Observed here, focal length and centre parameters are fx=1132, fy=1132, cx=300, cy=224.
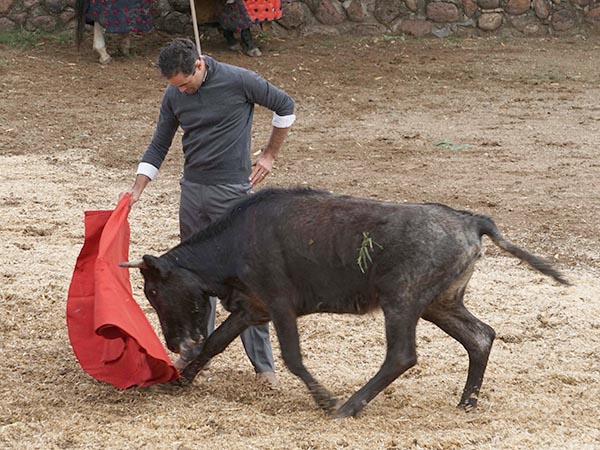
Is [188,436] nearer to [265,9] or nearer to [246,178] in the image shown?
[246,178]

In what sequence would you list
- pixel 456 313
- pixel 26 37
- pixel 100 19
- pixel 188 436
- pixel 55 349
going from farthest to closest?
pixel 26 37
pixel 100 19
pixel 55 349
pixel 456 313
pixel 188 436

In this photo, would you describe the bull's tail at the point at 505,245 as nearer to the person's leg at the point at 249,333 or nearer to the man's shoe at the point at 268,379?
the person's leg at the point at 249,333

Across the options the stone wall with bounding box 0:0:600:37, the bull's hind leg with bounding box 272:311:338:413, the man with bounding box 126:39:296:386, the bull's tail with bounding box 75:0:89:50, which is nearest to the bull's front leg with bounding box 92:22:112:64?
the bull's tail with bounding box 75:0:89:50

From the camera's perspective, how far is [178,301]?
530 cm

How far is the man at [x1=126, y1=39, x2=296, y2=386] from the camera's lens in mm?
5367

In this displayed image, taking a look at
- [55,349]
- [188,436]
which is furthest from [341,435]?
[55,349]

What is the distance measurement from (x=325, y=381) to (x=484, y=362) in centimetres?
85

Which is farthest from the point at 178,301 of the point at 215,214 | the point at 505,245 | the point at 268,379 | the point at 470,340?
the point at 505,245

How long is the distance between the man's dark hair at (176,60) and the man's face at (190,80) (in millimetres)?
21

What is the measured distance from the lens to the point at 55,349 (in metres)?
5.95

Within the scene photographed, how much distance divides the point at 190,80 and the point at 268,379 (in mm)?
1508

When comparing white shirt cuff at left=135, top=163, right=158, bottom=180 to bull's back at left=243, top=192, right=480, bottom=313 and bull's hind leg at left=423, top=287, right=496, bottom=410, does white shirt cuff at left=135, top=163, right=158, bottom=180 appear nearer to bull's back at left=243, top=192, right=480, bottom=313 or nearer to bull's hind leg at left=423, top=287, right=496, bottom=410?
bull's back at left=243, top=192, right=480, bottom=313

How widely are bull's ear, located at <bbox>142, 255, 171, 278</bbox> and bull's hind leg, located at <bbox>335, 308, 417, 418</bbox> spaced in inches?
40.5

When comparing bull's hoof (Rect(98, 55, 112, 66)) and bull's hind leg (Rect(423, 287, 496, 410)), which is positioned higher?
bull's hind leg (Rect(423, 287, 496, 410))
